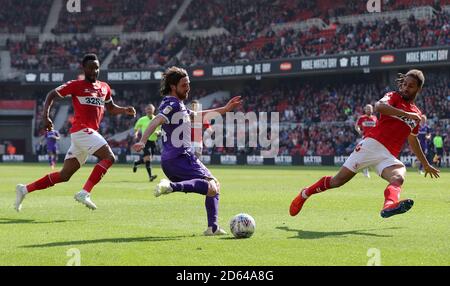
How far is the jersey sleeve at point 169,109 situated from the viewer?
10.8m

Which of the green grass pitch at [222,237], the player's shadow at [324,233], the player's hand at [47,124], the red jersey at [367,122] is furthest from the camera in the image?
the red jersey at [367,122]

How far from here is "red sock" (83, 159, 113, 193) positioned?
548 inches

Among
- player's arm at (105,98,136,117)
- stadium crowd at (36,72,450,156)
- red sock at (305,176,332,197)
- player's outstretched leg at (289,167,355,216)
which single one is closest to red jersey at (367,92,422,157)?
player's outstretched leg at (289,167,355,216)

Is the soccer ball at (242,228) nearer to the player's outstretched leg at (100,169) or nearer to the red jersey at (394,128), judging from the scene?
the red jersey at (394,128)

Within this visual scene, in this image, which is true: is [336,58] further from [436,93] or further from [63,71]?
[63,71]

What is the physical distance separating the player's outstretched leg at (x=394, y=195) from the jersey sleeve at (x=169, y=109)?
3119mm

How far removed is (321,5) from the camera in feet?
190

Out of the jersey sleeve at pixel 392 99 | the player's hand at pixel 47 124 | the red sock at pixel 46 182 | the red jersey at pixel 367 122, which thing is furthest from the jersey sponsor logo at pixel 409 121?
the red jersey at pixel 367 122

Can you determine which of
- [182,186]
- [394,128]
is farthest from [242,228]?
[394,128]

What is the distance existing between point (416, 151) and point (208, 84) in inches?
1967

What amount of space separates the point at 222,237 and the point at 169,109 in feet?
6.15

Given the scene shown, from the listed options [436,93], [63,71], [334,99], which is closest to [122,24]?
[63,71]

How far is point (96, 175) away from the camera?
1408 centimetres

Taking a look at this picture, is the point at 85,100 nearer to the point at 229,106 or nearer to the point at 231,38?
the point at 229,106
